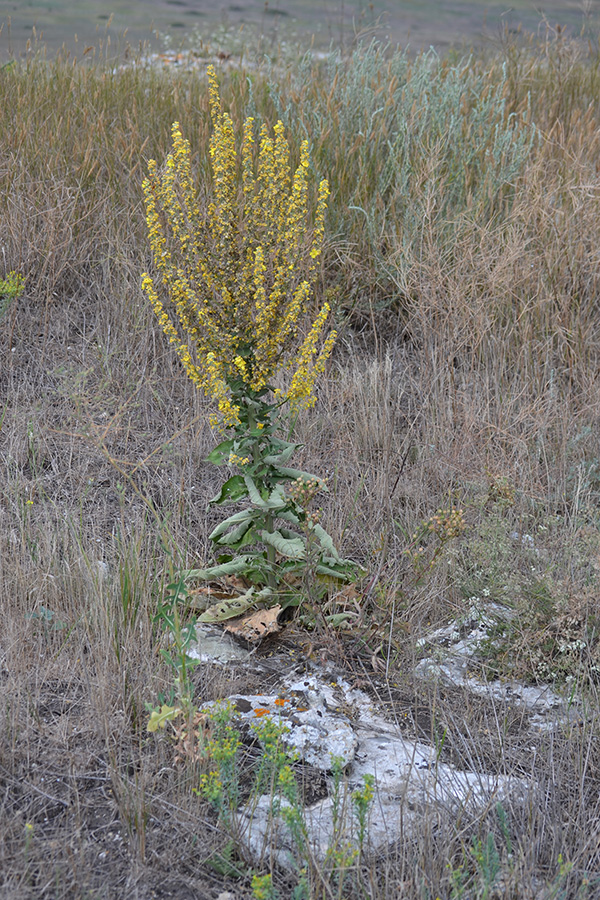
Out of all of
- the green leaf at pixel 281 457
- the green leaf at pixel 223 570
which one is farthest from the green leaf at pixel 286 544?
the green leaf at pixel 281 457

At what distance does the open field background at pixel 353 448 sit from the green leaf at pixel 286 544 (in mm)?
285

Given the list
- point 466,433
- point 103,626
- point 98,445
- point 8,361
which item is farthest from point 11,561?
point 466,433

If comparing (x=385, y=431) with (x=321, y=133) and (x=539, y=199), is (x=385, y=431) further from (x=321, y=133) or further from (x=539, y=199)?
(x=321, y=133)

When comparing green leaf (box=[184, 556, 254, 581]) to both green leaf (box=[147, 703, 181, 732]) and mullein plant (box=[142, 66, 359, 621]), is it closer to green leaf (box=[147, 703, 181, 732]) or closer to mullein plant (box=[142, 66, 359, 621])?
mullein plant (box=[142, 66, 359, 621])

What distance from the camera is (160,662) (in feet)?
7.35

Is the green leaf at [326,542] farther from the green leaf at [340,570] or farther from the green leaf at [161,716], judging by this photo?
the green leaf at [161,716]

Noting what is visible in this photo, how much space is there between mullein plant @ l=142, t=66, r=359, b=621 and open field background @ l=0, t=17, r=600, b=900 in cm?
27

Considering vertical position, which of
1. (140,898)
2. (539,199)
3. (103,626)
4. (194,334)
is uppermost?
(539,199)

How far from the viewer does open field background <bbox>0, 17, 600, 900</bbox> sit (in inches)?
69.8

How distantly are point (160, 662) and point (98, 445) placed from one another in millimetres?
1447

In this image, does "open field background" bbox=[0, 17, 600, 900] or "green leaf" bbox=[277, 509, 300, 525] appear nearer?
"open field background" bbox=[0, 17, 600, 900]

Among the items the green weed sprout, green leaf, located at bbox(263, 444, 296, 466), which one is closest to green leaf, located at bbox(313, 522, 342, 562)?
green leaf, located at bbox(263, 444, 296, 466)

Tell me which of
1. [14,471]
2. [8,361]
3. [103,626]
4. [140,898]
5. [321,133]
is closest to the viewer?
[140,898]

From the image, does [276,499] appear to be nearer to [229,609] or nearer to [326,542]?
[326,542]
